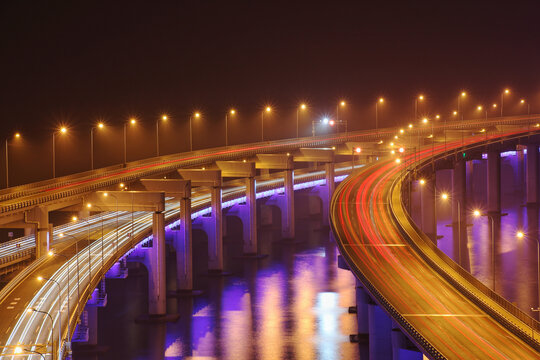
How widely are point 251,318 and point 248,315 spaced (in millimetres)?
1227

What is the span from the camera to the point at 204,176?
305ft

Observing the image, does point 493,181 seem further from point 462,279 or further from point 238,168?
point 462,279

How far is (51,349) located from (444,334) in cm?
2111

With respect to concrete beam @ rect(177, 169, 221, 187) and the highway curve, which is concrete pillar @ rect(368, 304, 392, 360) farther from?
concrete beam @ rect(177, 169, 221, 187)

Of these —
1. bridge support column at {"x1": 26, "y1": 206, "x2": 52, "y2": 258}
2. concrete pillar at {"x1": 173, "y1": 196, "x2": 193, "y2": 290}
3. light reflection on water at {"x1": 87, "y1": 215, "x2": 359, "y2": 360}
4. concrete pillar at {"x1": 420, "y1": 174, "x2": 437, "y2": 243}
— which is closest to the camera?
light reflection on water at {"x1": 87, "y1": 215, "x2": 359, "y2": 360}

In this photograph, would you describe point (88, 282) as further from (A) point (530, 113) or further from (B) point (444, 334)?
(A) point (530, 113)

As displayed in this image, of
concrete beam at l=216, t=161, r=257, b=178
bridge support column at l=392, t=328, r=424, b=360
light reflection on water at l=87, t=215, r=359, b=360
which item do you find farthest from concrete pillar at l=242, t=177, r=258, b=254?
bridge support column at l=392, t=328, r=424, b=360

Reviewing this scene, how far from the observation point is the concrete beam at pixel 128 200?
238 ft

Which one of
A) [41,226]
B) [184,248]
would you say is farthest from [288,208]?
[41,226]

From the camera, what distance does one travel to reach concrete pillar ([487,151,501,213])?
136m

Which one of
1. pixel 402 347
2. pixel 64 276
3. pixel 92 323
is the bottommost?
pixel 92 323

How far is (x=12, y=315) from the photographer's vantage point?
48875 millimetres

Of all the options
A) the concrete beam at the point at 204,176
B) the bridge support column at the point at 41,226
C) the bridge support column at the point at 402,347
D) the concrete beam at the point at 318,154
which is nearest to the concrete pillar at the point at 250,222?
the concrete beam at the point at 204,176

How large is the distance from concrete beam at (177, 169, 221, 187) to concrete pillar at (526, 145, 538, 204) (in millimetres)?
74776
